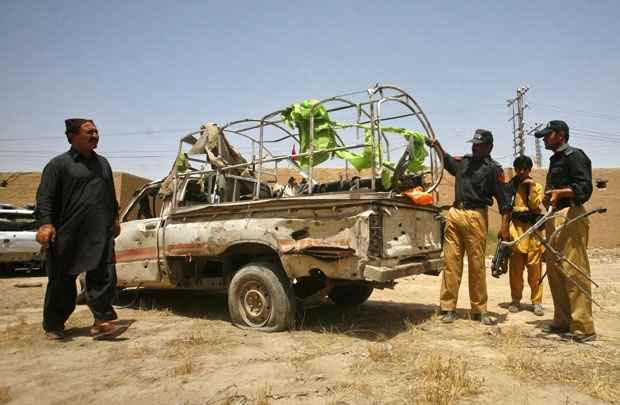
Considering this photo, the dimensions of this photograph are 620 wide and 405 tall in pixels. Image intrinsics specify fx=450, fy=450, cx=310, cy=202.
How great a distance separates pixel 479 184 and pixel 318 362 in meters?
2.53

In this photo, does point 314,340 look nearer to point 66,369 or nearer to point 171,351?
point 171,351

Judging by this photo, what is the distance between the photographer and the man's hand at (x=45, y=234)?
3.72m

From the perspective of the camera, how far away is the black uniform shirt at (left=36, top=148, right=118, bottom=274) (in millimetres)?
3912

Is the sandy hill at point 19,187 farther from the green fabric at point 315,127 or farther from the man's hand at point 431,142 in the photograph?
the man's hand at point 431,142

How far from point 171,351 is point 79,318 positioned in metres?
2.03

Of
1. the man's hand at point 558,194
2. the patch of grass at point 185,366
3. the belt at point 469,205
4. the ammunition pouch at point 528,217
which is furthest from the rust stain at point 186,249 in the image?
the ammunition pouch at point 528,217

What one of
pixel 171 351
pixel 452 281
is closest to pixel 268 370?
pixel 171 351

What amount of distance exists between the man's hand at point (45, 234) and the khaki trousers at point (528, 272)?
4866mm

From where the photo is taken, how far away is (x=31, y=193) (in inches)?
592

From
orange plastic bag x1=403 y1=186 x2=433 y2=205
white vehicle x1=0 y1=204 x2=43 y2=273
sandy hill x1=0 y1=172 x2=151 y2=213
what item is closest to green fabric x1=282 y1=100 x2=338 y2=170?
orange plastic bag x1=403 y1=186 x2=433 y2=205

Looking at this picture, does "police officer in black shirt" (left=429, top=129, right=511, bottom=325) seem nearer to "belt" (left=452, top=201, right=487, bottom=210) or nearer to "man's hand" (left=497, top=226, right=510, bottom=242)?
"belt" (left=452, top=201, right=487, bottom=210)

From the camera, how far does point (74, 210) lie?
3.97m

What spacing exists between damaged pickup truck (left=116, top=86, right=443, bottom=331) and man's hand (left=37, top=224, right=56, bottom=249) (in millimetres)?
1363

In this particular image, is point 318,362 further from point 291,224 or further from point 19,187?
point 19,187
